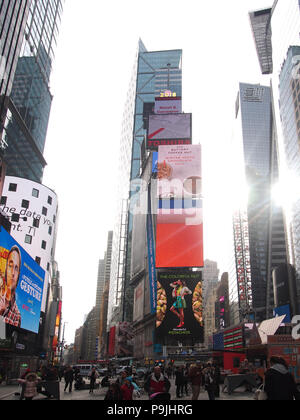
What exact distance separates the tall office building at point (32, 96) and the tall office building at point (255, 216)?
3008 inches

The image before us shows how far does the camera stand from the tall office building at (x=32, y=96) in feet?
267

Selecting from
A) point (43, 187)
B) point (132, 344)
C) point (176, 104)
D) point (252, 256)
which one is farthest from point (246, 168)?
point (43, 187)

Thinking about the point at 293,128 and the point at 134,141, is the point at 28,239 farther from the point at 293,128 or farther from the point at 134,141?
the point at 134,141

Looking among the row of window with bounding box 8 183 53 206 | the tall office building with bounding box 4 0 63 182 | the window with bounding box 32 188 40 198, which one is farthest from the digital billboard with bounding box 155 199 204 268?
the tall office building with bounding box 4 0 63 182

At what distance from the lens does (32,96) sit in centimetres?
9156

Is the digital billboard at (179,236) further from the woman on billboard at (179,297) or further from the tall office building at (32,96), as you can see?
the tall office building at (32,96)

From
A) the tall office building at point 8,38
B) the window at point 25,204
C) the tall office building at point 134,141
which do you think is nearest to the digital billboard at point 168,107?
the tall office building at point 134,141

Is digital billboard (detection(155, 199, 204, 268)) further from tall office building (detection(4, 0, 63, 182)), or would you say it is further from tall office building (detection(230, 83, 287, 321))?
tall office building (detection(230, 83, 287, 321))

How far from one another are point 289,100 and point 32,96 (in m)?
60.4

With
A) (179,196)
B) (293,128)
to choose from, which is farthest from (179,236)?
(293,128)

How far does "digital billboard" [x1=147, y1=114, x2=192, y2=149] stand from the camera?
86.6m

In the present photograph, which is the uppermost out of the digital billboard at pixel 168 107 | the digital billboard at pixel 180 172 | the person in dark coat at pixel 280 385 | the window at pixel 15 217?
the digital billboard at pixel 168 107

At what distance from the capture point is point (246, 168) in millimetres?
169250
